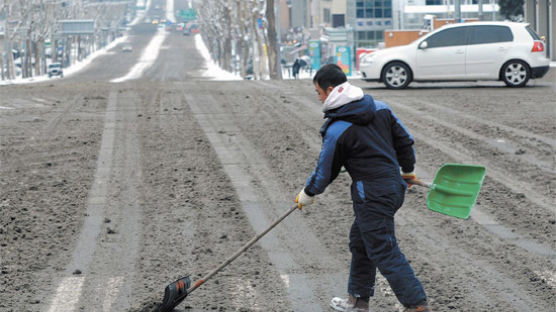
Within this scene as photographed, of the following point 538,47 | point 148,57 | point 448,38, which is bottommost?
point 148,57

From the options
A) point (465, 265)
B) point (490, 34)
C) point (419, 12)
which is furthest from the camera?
point (419, 12)

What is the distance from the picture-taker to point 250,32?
61250mm

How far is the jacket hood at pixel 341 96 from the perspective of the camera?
16.5ft

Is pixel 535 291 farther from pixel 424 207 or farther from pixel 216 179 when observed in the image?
pixel 216 179

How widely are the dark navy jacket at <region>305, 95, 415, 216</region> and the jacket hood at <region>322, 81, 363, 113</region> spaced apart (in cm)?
3

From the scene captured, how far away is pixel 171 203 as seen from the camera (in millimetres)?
9117

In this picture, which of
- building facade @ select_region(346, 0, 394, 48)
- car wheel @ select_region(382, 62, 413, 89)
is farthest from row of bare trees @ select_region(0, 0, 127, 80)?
car wheel @ select_region(382, 62, 413, 89)

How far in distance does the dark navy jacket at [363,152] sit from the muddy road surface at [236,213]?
3.23 ft

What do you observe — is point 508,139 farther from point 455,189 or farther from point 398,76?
point 398,76

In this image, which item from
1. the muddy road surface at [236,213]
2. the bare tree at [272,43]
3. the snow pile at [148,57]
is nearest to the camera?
the muddy road surface at [236,213]

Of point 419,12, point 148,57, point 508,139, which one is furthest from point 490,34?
point 148,57

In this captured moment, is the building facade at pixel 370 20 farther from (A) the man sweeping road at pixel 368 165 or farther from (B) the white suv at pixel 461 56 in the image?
(A) the man sweeping road at pixel 368 165

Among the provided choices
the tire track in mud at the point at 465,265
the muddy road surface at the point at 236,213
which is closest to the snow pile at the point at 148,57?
the muddy road surface at the point at 236,213

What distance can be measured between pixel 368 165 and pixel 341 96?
0.40m
